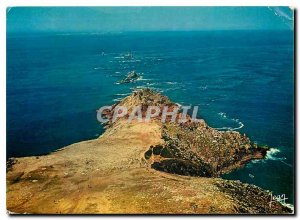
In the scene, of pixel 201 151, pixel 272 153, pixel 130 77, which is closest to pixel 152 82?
pixel 130 77

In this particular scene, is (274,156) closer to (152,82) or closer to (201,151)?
(201,151)

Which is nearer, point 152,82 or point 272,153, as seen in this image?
point 272,153

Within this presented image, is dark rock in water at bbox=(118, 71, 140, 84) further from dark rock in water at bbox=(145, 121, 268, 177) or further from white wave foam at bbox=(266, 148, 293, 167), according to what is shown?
white wave foam at bbox=(266, 148, 293, 167)

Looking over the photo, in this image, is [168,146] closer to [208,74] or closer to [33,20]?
[208,74]

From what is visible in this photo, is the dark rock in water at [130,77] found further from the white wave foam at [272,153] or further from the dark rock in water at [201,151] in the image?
the white wave foam at [272,153]

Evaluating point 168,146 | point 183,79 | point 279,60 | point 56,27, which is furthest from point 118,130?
point 279,60

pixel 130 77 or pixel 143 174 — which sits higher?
pixel 130 77

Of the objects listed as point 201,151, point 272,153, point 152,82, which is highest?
point 152,82

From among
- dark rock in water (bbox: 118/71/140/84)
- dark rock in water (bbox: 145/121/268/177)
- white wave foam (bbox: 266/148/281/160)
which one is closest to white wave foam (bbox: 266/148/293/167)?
white wave foam (bbox: 266/148/281/160)
